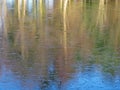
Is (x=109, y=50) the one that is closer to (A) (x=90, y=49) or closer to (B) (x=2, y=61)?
(A) (x=90, y=49)

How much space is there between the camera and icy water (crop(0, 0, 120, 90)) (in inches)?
358

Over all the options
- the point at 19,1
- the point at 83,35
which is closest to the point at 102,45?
the point at 83,35

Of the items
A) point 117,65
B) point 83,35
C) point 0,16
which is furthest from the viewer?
point 0,16

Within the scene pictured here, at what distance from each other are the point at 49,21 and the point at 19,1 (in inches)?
433

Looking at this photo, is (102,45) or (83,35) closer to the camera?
(102,45)

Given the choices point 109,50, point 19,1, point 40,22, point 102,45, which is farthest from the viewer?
point 19,1

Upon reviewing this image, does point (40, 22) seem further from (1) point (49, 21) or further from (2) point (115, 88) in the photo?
(2) point (115, 88)

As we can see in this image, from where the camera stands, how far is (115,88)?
8.66 metres

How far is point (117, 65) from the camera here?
10.5m

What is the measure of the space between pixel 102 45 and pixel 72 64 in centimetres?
288

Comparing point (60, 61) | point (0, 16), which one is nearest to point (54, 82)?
point (60, 61)

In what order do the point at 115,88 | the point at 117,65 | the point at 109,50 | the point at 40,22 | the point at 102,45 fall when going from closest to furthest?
the point at 115,88, the point at 117,65, the point at 109,50, the point at 102,45, the point at 40,22

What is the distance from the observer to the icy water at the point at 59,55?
9086mm

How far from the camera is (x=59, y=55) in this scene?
1160cm
